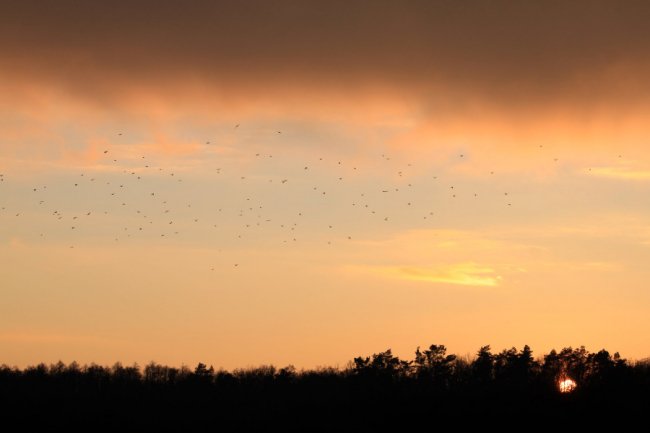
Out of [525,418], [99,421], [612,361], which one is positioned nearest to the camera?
[525,418]

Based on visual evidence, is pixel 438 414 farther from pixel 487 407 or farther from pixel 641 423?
pixel 641 423

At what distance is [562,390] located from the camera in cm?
16975

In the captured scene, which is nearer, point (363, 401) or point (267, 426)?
point (267, 426)

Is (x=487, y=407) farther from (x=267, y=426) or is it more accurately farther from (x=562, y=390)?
(x=267, y=426)

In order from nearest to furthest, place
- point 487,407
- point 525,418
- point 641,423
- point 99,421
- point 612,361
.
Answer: point 641,423 < point 525,418 < point 487,407 < point 99,421 < point 612,361

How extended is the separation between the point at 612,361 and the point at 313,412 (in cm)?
5453

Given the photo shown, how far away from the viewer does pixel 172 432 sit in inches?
6585

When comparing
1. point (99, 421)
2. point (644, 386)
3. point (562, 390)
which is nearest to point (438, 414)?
point (562, 390)

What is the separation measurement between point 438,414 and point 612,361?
135 feet

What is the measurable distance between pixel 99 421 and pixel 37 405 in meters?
20.5

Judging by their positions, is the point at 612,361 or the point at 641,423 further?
the point at 612,361

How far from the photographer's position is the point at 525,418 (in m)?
155

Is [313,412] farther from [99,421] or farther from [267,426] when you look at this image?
[99,421]

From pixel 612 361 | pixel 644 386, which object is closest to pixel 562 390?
pixel 644 386
